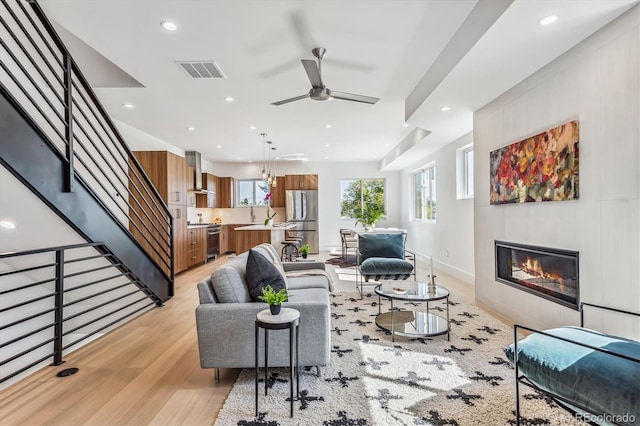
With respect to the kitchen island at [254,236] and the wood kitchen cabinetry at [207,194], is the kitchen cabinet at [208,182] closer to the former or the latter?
the wood kitchen cabinetry at [207,194]

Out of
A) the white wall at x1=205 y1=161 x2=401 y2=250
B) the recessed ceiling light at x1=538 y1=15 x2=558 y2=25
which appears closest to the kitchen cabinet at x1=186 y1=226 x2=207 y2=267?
the white wall at x1=205 y1=161 x2=401 y2=250

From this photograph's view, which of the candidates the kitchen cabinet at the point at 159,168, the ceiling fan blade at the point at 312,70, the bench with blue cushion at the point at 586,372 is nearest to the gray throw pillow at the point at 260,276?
the bench with blue cushion at the point at 586,372

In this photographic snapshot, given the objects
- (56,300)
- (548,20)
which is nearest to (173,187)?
(56,300)

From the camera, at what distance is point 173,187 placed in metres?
6.37

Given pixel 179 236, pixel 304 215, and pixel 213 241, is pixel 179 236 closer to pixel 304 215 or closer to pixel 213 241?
pixel 213 241

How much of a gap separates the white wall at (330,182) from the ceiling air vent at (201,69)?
652 centimetres

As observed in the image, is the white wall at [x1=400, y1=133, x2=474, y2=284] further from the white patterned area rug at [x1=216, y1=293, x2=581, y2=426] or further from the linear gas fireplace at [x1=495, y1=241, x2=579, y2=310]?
the white patterned area rug at [x1=216, y1=293, x2=581, y2=426]

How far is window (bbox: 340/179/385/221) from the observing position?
10.3 m

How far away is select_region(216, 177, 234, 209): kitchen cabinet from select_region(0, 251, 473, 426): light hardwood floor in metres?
6.71

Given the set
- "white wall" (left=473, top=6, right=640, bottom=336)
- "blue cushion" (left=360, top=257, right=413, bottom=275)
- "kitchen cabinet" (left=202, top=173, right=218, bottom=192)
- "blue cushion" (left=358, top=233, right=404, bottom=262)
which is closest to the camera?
"white wall" (left=473, top=6, right=640, bottom=336)

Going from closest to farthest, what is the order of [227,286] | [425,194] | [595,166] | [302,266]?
1. [227,286]
2. [595,166]
3. [302,266]
4. [425,194]

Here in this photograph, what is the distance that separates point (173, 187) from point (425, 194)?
5652 mm

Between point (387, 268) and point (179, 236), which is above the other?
point (179, 236)

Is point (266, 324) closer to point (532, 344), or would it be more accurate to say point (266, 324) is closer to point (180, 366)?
point (180, 366)
